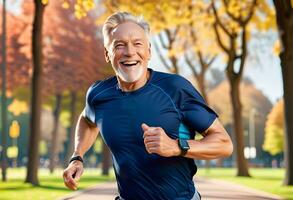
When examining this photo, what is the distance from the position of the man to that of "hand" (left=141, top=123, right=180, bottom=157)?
0.60ft

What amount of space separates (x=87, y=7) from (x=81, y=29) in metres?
33.7

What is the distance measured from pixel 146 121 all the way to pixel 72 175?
55 cm

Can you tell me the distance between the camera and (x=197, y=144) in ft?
10.8

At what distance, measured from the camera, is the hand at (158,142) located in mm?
3080

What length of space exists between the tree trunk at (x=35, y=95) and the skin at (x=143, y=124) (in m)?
21.4

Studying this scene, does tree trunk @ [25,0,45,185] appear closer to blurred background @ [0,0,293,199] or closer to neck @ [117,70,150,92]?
blurred background @ [0,0,293,199]

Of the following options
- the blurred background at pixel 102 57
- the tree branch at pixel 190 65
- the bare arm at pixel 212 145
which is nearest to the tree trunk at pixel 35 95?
the blurred background at pixel 102 57

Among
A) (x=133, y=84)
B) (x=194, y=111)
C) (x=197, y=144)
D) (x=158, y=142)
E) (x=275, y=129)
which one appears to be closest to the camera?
(x=158, y=142)

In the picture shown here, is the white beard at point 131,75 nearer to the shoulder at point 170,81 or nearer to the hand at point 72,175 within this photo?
the shoulder at point 170,81

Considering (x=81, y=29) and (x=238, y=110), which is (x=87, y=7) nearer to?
(x=238, y=110)

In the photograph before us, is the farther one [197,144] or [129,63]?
[129,63]

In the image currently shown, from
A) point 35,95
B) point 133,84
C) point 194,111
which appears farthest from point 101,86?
point 35,95

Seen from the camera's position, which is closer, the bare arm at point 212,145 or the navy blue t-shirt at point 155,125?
the bare arm at point 212,145

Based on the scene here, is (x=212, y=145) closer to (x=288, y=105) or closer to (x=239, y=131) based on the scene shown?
(x=288, y=105)
